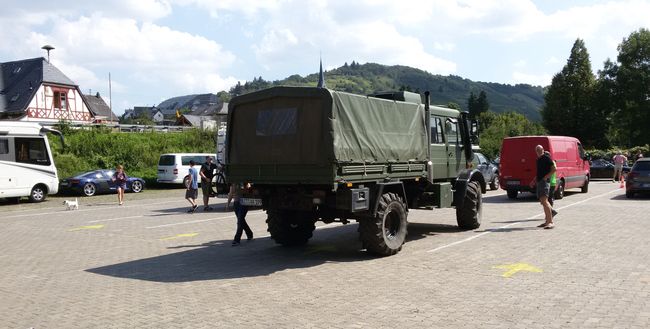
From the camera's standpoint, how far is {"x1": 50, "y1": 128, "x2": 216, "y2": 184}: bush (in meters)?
29.6

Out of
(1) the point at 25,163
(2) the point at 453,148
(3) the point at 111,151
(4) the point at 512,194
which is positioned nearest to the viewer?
(2) the point at 453,148

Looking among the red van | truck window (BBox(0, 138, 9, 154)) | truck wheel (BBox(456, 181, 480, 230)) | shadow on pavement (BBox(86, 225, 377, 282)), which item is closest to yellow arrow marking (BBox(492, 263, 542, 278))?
shadow on pavement (BBox(86, 225, 377, 282))

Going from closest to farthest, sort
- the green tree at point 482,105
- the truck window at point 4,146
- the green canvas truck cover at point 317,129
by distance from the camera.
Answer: the green canvas truck cover at point 317,129 < the truck window at point 4,146 < the green tree at point 482,105

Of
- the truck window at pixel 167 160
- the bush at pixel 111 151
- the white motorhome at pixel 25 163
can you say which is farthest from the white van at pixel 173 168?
the white motorhome at pixel 25 163

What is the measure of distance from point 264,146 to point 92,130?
2687 centimetres

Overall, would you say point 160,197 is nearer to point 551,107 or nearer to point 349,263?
point 349,263

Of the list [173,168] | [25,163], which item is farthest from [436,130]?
[173,168]

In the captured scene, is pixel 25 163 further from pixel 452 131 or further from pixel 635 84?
pixel 635 84

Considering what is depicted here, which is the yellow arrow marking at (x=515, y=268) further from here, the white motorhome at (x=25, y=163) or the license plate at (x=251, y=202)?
the white motorhome at (x=25, y=163)

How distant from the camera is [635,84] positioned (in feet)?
204

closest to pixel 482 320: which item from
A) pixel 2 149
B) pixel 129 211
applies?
pixel 129 211

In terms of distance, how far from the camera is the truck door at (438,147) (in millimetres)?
10953

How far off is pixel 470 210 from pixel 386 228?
3.32 metres

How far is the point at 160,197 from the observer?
82.2 feet
